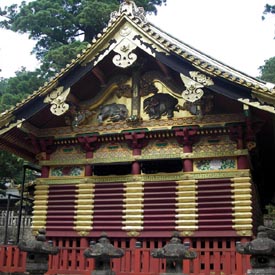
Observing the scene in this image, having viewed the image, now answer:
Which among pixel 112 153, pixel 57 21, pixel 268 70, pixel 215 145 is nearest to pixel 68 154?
pixel 112 153

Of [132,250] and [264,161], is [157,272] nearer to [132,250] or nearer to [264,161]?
[132,250]

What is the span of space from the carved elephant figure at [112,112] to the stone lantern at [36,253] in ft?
16.5

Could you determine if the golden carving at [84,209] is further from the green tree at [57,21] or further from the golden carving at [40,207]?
the green tree at [57,21]

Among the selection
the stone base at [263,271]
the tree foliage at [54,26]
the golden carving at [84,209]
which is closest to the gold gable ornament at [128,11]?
the golden carving at [84,209]

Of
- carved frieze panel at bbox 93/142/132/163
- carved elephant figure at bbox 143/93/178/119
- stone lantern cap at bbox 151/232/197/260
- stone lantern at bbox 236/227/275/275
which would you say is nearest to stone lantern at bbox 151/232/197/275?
stone lantern cap at bbox 151/232/197/260

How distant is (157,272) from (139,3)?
31854 mm

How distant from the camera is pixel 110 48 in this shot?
13562mm

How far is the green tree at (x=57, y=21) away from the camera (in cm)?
3522

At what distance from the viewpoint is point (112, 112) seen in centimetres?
1454

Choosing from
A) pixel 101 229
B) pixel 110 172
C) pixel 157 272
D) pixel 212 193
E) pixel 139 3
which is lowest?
pixel 157 272

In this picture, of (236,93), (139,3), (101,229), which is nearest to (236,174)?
(236,93)

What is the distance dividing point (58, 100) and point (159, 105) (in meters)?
3.31

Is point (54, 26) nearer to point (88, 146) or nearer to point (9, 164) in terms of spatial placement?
point (9, 164)

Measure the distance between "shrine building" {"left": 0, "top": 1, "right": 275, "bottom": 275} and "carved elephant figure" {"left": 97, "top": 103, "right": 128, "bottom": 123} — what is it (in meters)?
0.04
